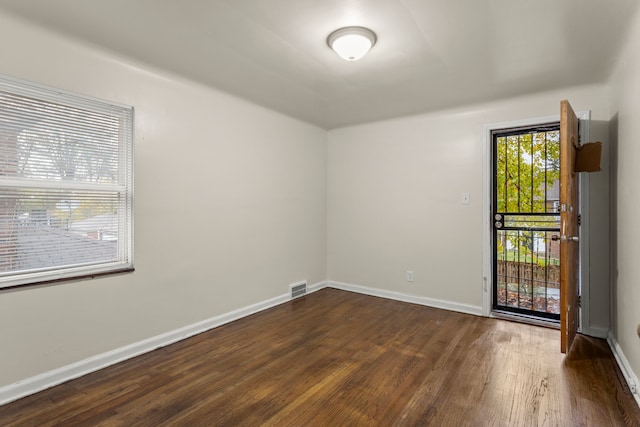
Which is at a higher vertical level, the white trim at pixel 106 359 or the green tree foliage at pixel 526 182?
the green tree foliage at pixel 526 182

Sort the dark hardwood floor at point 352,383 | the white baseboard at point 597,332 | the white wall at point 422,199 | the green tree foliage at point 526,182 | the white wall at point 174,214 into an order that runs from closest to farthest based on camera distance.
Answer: the dark hardwood floor at point 352,383, the white wall at point 174,214, the white baseboard at point 597,332, the white wall at point 422,199, the green tree foliage at point 526,182

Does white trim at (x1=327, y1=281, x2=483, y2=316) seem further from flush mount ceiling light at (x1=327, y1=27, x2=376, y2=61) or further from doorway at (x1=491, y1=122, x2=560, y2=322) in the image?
flush mount ceiling light at (x1=327, y1=27, x2=376, y2=61)

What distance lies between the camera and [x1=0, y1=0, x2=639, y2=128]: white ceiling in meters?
1.89

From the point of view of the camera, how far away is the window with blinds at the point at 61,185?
203 cm

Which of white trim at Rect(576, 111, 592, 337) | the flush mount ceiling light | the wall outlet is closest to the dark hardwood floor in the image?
white trim at Rect(576, 111, 592, 337)

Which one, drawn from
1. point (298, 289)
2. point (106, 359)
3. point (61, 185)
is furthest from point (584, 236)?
point (61, 185)

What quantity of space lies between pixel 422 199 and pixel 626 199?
1838mm

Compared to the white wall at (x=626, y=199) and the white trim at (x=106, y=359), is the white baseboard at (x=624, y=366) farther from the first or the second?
the white trim at (x=106, y=359)

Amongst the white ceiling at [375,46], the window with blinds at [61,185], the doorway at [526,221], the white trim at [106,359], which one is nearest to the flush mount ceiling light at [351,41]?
the white ceiling at [375,46]

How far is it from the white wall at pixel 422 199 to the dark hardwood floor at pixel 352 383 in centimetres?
81

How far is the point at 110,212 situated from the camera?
8.18ft

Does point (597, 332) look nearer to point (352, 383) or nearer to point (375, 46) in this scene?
point (352, 383)

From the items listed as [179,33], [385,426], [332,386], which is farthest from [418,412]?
[179,33]

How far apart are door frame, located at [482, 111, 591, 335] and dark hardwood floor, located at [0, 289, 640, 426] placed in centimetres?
34
